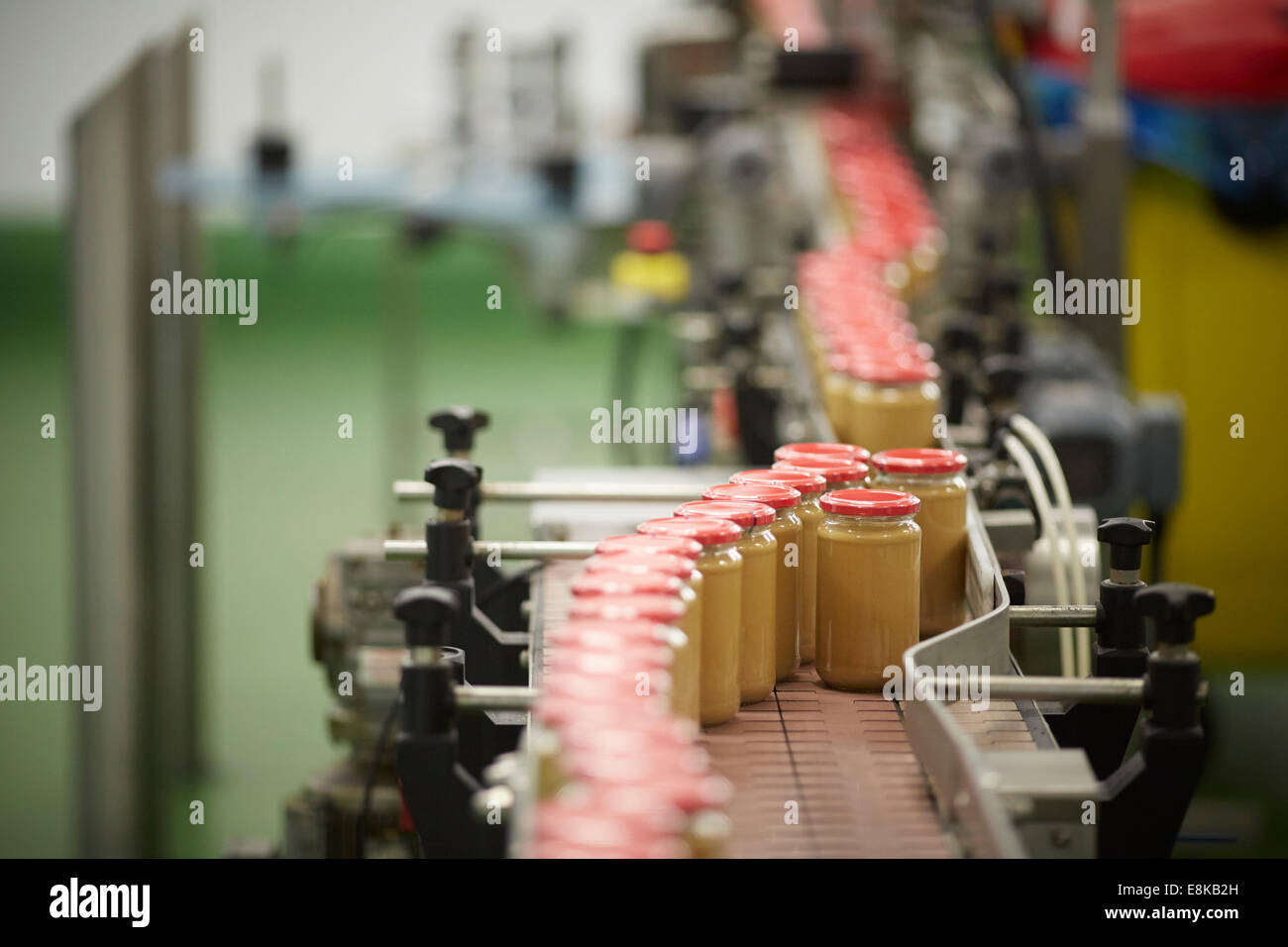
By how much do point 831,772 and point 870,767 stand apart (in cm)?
4

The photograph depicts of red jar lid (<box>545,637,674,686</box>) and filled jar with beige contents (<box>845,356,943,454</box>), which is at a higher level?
filled jar with beige contents (<box>845,356,943,454</box>)

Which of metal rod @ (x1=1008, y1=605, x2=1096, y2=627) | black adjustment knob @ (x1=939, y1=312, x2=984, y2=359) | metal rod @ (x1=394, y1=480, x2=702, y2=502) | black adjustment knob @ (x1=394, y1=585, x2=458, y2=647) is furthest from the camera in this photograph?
black adjustment knob @ (x1=939, y1=312, x2=984, y2=359)

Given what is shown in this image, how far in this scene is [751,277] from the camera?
314 cm

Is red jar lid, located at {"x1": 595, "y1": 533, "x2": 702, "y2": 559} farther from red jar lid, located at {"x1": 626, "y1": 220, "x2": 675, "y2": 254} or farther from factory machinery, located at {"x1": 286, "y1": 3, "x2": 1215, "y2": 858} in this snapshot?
red jar lid, located at {"x1": 626, "y1": 220, "x2": 675, "y2": 254}

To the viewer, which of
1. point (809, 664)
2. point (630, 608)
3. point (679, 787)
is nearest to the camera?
point (679, 787)

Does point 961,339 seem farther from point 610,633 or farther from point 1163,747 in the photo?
point 610,633

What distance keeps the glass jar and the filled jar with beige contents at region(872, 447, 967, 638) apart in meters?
0.12

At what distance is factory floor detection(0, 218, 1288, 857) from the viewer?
3.71 metres

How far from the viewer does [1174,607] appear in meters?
1.12

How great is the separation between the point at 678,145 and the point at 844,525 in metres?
2.69

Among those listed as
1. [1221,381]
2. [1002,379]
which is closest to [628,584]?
[1002,379]

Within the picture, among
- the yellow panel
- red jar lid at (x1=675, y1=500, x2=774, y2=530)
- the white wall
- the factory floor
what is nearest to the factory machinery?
red jar lid at (x1=675, y1=500, x2=774, y2=530)

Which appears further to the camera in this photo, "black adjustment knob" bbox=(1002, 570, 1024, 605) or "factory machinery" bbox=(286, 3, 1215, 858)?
"black adjustment knob" bbox=(1002, 570, 1024, 605)

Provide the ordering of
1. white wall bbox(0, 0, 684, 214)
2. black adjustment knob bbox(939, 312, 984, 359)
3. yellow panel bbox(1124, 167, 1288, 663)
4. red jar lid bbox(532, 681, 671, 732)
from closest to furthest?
red jar lid bbox(532, 681, 671, 732) < black adjustment knob bbox(939, 312, 984, 359) < yellow panel bbox(1124, 167, 1288, 663) < white wall bbox(0, 0, 684, 214)
